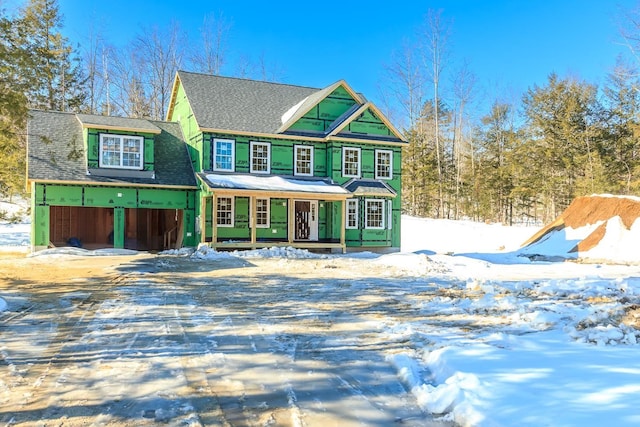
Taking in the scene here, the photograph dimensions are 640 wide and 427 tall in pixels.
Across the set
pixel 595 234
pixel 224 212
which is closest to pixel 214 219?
pixel 224 212

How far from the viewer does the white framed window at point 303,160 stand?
72.6 feet

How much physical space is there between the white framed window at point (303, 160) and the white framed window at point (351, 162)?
1619mm

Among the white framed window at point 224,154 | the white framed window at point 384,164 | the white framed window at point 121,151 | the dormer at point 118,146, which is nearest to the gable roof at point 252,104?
the white framed window at point 224,154

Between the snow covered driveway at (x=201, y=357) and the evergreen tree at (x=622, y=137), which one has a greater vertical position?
the evergreen tree at (x=622, y=137)

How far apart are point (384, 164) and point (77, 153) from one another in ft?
46.4

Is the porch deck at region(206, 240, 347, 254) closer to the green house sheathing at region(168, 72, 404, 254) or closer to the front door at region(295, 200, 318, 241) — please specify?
the green house sheathing at region(168, 72, 404, 254)

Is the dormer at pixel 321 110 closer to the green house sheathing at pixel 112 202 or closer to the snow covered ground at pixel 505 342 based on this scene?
the green house sheathing at pixel 112 202

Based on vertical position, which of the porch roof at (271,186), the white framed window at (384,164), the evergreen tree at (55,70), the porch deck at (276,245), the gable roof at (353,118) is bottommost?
the porch deck at (276,245)

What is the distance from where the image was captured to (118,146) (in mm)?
20016

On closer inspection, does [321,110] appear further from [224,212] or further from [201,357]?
[201,357]

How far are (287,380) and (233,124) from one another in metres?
17.9

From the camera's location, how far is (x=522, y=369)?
4316 millimetres

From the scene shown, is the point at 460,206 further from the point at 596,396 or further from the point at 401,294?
→ the point at 596,396

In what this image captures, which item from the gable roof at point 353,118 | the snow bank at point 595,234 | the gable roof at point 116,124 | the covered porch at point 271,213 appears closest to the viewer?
the snow bank at point 595,234
